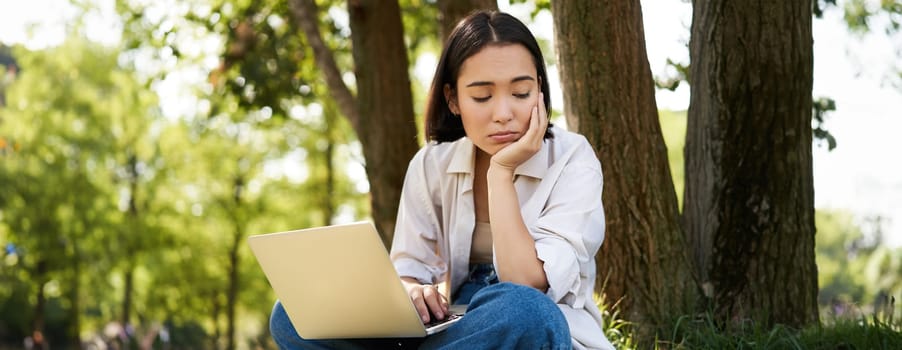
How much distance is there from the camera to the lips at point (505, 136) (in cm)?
292

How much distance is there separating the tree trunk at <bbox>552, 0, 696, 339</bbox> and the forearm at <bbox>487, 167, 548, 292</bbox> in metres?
1.54

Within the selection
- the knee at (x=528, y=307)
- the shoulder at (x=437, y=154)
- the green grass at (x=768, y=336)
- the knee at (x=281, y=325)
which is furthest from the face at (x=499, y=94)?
the green grass at (x=768, y=336)

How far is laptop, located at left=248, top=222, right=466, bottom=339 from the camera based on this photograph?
97.0 inches

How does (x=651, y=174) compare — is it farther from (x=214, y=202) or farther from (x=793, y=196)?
(x=214, y=202)

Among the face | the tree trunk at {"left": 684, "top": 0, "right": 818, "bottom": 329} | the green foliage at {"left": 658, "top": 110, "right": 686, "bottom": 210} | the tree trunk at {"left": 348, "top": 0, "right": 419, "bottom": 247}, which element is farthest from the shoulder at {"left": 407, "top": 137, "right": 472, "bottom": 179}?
the green foliage at {"left": 658, "top": 110, "right": 686, "bottom": 210}

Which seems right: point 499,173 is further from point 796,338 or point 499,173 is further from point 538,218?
point 796,338

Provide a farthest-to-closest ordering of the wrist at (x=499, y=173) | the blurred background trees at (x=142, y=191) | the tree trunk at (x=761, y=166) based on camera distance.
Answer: the blurred background trees at (x=142, y=191) < the tree trunk at (x=761, y=166) < the wrist at (x=499, y=173)

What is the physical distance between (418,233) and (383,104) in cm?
390

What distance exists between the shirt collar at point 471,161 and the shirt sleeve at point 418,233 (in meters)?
0.13

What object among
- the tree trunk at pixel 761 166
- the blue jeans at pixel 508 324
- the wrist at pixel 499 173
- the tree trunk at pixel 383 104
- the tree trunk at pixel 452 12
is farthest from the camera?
the tree trunk at pixel 383 104

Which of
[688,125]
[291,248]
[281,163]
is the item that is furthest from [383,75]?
[281,163]

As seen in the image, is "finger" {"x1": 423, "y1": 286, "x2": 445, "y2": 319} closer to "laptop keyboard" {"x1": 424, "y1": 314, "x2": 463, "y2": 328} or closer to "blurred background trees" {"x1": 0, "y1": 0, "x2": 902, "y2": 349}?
"laptop keyboard" {"x1": 424, "y1": 314, "x2": 463, "y2": 328}

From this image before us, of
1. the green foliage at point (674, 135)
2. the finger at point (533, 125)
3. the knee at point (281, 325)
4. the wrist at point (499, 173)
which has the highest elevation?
the finger at point (533, 125)

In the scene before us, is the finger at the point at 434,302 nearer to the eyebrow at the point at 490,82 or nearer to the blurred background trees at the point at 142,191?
the eyebrow at the point at 490,82
